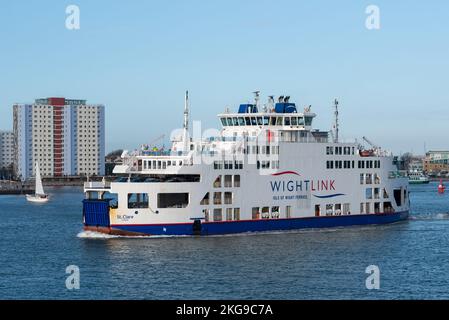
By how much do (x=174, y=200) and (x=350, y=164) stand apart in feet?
46.9

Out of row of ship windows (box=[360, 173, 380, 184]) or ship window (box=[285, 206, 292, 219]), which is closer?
ship window (box=[285, 206, 292, 219])

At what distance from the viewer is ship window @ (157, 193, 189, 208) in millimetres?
45000

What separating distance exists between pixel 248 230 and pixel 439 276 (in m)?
15.7

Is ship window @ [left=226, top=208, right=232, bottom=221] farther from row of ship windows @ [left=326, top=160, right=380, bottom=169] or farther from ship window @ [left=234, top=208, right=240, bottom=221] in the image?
row of ship windows @ [left=326, top=160, right=380, bottom=169]

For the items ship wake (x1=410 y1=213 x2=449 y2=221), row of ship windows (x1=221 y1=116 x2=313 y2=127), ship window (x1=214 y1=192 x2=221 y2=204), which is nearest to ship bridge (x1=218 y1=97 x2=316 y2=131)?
row of ship windows (x1=221 y1=116 x2=313 y2=127)

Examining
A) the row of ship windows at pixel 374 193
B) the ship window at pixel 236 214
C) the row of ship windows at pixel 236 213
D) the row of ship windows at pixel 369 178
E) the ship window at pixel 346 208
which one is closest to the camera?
the row of ship windows at pixel 236 213

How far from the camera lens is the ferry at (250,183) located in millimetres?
44719

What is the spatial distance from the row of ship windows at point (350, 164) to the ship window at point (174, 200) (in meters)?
11.4

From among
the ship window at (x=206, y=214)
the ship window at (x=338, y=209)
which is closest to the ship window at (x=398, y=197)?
the ship window at (x=338, y=209)

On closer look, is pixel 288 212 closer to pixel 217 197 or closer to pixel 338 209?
pixel 338 209

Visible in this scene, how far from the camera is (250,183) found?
47938mm

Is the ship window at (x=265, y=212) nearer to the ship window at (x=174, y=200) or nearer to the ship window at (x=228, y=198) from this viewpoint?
the ship window at (x=228, y=198)

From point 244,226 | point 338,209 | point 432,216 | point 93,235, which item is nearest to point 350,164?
point 338,209

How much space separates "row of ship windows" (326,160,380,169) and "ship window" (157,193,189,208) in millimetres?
11390
